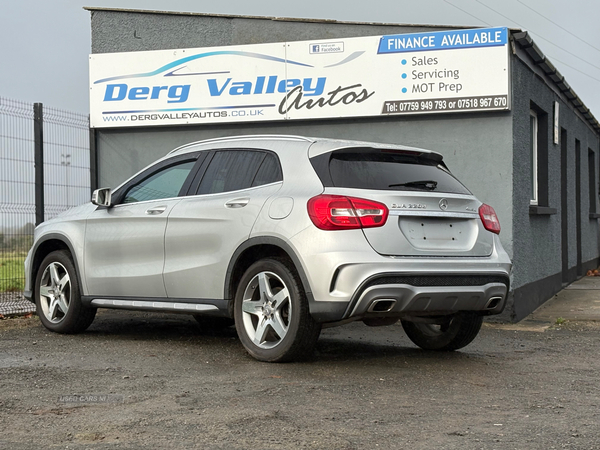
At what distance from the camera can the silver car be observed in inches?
227

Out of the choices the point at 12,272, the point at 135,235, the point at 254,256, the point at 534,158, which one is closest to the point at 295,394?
the point at 254,256

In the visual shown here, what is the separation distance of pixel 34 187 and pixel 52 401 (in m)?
5.86

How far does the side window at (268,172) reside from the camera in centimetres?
648

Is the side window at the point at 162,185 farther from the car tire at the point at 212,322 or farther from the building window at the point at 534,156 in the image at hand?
the building window at the point at 534,156

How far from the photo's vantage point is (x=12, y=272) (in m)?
9.96

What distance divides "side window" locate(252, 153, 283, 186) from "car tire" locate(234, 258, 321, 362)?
676 millimetres

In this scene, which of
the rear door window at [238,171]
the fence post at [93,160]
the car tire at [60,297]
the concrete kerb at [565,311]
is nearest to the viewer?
the rear door window at [238,171]

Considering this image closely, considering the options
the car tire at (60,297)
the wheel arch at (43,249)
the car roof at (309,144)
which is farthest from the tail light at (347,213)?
the wheel arch at (43,249)

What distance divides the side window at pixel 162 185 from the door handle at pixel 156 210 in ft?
0.49

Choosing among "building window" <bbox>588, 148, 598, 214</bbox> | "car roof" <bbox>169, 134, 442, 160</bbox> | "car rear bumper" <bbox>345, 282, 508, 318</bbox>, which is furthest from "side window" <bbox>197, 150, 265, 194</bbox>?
"building window" <bbox>588, 148, 598, 214</bbox>

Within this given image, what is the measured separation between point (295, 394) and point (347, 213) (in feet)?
4.48

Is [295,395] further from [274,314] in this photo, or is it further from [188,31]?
[188,31]

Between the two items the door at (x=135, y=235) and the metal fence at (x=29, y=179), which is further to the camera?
the metal fence at (x=29, y=179)

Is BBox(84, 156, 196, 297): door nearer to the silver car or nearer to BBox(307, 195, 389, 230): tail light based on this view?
the silver car
